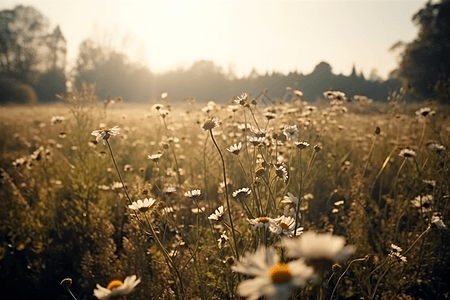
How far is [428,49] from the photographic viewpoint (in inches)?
854

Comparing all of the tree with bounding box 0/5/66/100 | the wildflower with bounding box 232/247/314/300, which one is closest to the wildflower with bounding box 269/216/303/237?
the wildflower with bounding box 232/247/314/300

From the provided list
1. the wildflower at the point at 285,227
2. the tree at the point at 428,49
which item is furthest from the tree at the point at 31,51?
the wildflower at the point at 285,227

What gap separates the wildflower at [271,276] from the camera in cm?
65

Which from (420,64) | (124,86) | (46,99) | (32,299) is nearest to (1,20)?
(46,99)

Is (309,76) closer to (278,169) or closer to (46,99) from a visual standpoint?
(278,169)

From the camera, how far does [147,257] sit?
211cm

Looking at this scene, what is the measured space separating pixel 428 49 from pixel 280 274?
85.0 feet

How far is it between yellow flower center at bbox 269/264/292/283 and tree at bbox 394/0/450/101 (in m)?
23.8

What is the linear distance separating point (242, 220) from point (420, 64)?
954 inches

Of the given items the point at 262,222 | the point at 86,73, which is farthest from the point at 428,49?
the point at 86,73

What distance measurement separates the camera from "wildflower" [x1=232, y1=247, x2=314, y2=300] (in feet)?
2.13

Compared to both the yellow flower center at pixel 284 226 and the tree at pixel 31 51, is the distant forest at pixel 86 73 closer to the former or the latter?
the tree at pixel 31 51

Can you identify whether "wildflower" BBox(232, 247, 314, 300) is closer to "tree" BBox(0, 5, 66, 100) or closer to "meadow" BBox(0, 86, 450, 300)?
"meadow" BBox(0, 86, 450, 300)

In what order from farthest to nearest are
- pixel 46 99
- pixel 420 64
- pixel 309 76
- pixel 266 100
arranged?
pixel 46 99
pixel 420 64
pixel 309 76
pixel 266 100
